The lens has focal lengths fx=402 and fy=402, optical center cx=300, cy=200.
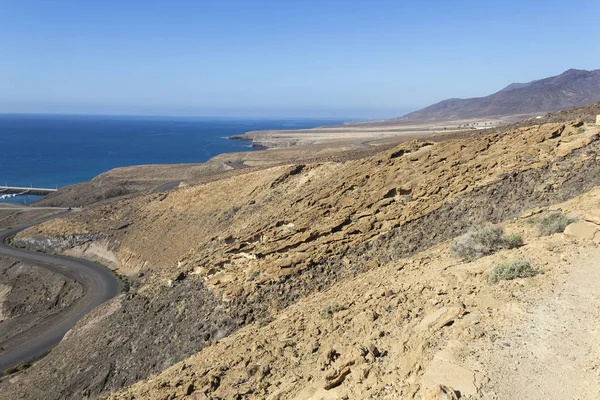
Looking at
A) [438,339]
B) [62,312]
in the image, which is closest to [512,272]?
[438,339]

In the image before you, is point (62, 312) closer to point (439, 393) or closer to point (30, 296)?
point (30, 296)

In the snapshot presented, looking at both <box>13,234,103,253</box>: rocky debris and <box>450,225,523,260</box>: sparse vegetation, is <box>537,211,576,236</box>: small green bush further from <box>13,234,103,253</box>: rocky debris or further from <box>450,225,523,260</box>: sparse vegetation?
<box>13,234,103,253</box>: rocky debris

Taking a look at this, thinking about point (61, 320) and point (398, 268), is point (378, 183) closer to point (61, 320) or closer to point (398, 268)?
point (398, 268)

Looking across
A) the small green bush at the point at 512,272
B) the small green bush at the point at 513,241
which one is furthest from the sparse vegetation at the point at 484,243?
the small green bush at the point at 512,272

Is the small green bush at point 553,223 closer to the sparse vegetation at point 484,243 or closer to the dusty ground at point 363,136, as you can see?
the sparse vegetation at point 484,243

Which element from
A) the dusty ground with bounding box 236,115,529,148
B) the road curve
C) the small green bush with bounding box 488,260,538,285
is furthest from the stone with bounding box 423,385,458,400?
the dusty ground with bounding box 236,115,529,148
